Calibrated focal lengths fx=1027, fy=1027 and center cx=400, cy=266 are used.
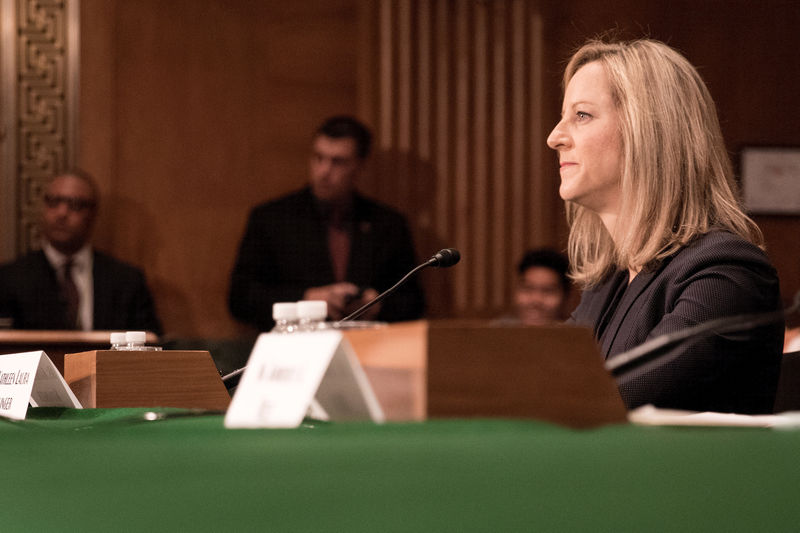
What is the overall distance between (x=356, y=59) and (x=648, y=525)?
521 centimetres

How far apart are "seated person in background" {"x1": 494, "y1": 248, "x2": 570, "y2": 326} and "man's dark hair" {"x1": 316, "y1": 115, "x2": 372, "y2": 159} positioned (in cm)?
98

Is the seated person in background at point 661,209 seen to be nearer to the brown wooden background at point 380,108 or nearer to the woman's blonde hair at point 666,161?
the woman's blonde hair at point 666,161

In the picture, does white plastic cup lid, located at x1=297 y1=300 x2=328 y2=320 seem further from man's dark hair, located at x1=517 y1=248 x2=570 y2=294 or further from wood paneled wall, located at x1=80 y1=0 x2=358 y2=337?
wood paneled wall, located at x1=80 y1=0 x2=358 y2=337

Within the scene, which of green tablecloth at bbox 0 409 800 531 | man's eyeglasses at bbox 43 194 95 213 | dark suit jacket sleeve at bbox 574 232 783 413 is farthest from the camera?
man's eyeglasses at bbox 43 194 95 213

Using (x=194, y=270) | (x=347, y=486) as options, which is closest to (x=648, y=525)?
(x=347, y=486)

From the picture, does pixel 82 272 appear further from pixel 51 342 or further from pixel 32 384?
pixel 32 384

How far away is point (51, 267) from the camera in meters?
4.90

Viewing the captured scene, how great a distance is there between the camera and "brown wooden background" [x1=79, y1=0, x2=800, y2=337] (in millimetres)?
5555

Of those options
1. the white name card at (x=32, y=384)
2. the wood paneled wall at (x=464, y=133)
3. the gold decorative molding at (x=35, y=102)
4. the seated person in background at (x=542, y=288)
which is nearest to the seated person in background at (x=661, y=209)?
the white name card at (x=32, y=384)

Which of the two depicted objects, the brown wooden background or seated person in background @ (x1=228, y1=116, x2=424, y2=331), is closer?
seated person in background @ (x1=228, y1=116, x2=424, y2=331)

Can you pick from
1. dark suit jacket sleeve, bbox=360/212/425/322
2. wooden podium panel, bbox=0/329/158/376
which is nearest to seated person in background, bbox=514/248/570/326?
dark suit jacket sleeve, bbox=360/212/425/322

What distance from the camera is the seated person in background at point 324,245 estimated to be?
16.4 feet

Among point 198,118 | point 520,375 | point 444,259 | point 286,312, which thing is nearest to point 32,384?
point 286,312

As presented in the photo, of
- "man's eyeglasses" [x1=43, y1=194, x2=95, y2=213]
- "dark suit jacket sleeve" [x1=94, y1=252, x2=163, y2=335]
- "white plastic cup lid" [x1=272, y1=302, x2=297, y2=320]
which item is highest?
"white plastic cup lid" [x1=272, y1=302, x2=297, y2=320]
